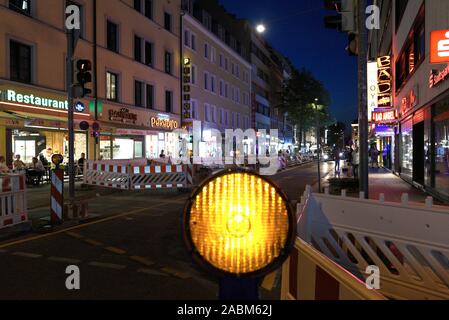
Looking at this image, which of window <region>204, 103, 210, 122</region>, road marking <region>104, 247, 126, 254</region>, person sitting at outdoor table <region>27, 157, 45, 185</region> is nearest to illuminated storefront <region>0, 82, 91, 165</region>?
person sitting at outdoor table <region>27, 157, 45, 185</region>

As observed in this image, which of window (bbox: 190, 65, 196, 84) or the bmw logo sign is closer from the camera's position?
the bmw logo sign

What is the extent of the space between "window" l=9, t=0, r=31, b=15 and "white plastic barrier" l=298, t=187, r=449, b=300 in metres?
19.3

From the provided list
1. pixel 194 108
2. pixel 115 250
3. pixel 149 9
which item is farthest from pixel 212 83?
pixel 115 250

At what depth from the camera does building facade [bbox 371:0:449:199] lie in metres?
11.3

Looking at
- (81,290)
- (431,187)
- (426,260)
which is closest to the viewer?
(426,260)

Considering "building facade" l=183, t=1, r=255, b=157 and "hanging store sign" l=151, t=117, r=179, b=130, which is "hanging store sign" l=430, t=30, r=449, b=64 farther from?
"building facade" l=183, t=1, r=255, b=157

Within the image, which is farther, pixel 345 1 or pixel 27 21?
pixel 27 21

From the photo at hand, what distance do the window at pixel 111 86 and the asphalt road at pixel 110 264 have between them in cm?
1886

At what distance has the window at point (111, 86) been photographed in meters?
27.6

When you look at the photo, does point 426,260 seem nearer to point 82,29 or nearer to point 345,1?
point 345,1
